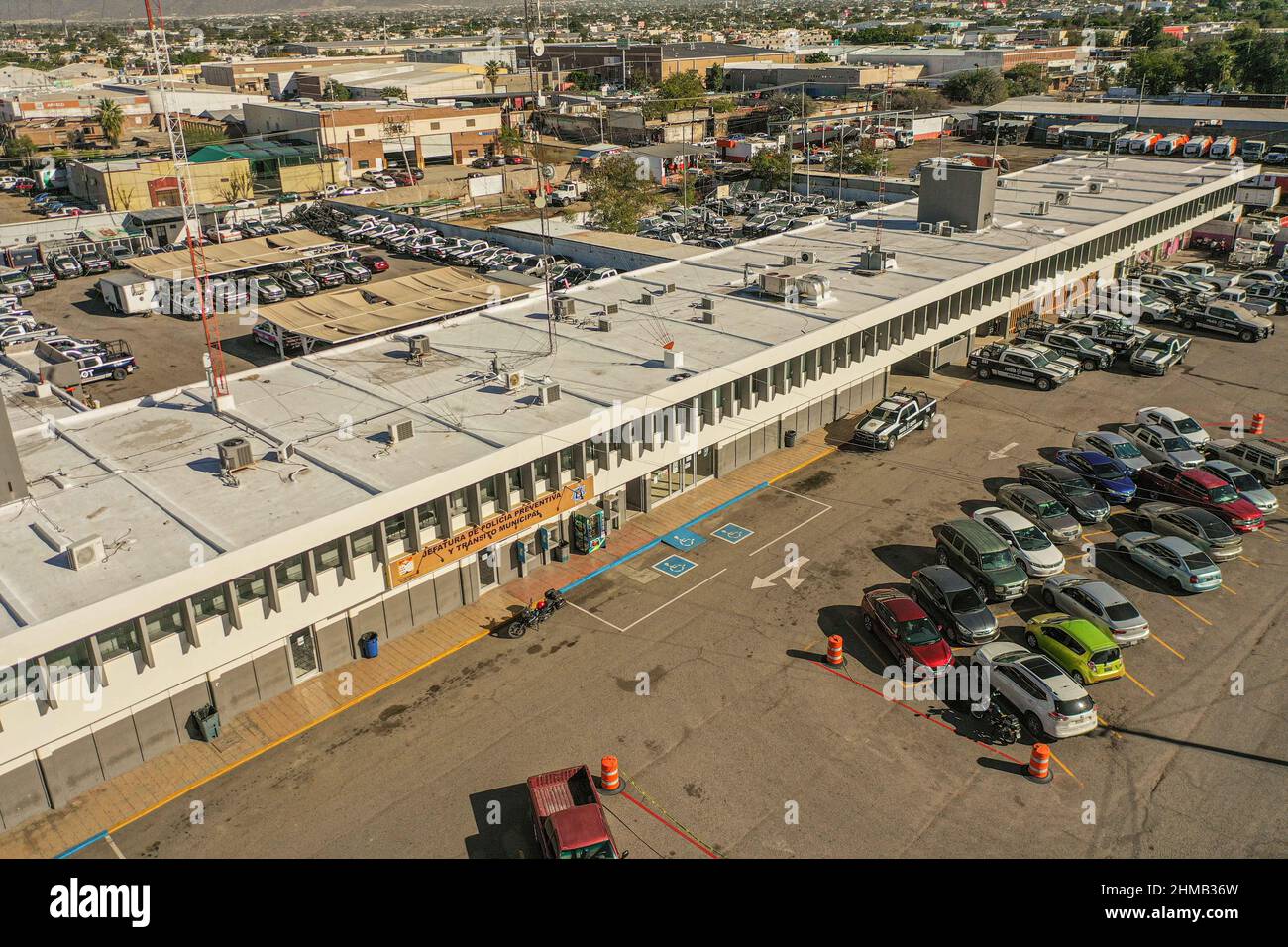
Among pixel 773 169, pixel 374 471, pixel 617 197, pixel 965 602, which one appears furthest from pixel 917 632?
pixel 773 169

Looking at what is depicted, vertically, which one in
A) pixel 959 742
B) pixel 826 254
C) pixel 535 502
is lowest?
pixel 959 742

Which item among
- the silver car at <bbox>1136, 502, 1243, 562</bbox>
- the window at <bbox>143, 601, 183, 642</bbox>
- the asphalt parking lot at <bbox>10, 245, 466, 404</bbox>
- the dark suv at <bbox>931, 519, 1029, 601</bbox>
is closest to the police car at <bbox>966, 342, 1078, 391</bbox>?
the silver car at <bbox>1136, 502, 1243, 562</bbox>

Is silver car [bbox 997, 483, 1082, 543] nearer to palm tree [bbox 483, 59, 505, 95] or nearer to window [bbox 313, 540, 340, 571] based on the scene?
window [bbox 313, 540, 340, 571]

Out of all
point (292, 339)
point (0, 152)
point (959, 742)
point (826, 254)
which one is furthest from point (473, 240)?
point (0, 152)

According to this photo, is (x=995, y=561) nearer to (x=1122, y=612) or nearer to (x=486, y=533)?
(x=1122, y=612)

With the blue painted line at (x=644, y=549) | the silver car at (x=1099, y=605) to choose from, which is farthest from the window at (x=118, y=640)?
the silver car at (x=1099, y=605)
